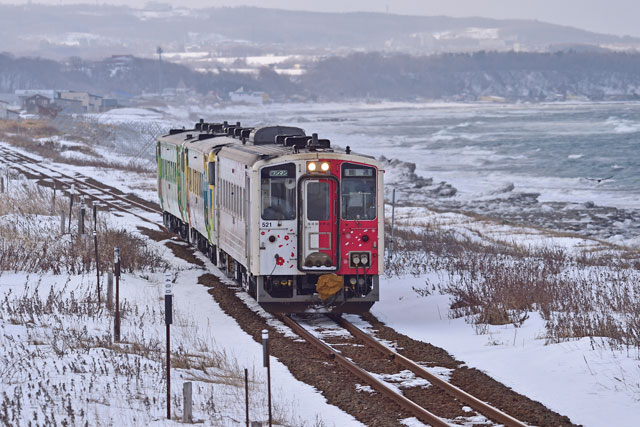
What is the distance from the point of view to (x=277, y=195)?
1750cm

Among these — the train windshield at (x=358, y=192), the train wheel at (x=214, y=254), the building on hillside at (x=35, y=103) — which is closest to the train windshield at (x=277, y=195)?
the train windshield at (x=358, y=192)

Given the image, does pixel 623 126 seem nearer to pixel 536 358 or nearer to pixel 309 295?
pixel 309 295

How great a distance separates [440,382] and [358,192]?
529 cm

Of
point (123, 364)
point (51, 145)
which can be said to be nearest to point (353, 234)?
point (123, 364)

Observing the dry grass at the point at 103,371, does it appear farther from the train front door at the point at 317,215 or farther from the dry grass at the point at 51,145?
the dry grass at the point at 51,145

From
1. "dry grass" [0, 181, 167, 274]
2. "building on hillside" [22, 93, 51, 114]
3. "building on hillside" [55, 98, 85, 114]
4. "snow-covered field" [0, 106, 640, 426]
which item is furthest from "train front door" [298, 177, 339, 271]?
"building on hillside" [55, 98, 85, 114]

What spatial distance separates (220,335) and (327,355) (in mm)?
2294

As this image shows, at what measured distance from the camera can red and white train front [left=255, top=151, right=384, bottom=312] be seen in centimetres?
1738

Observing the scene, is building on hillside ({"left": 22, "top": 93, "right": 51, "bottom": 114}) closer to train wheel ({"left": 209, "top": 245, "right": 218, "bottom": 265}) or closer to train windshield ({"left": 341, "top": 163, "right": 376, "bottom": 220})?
train wheel ({"left": 209, "top": 245, "right": 218, "bottom": 265})

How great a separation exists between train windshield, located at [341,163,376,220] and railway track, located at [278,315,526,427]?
6.00ft

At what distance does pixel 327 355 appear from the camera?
583 inches

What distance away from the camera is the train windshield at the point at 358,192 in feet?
57.3

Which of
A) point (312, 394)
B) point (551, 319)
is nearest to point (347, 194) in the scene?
point (551, 319)

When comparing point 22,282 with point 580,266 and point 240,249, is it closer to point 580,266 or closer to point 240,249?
point 240,249
